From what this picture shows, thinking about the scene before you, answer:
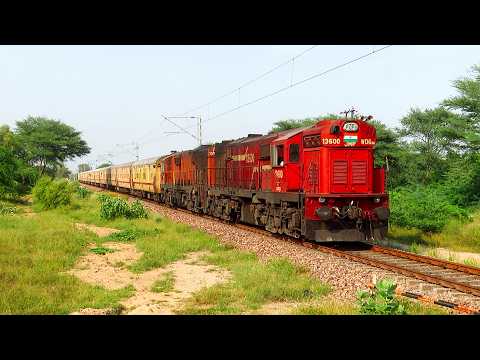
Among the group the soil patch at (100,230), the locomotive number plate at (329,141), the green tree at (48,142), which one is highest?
the green tree at (48,142)

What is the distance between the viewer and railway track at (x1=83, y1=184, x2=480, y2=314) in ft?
29.9

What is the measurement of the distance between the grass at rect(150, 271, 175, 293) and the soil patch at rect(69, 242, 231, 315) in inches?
3.3

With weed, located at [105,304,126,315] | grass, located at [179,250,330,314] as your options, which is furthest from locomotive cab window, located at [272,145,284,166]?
weed, located at [105,304,126,315]

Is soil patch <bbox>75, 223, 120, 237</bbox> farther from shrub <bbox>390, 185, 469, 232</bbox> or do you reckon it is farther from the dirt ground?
shrub <bbox>390, 185, 469, 232</bbox>

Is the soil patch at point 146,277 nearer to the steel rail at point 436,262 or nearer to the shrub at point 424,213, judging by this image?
the steel rail at point 436,262

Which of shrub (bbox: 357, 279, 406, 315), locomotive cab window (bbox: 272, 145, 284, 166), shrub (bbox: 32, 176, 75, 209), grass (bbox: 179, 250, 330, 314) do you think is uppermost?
locomotive cab window (bbox: 272, 145, 284, 166)

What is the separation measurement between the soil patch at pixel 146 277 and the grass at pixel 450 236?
886cm

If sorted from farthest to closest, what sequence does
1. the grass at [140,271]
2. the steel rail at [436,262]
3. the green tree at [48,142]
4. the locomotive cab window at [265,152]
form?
1. the green tree at [48,142]
2. the locomotive cab window at [265,152]
3. the steel rail at [436,262]
4. the grass at [140,271]

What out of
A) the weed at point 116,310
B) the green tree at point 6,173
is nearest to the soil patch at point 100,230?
the weed at point 116,310

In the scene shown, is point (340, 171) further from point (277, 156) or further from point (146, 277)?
point (146, 277)

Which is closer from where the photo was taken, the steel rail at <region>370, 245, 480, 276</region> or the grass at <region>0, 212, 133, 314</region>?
the grass at <region>0, 212, 133, 314</region>

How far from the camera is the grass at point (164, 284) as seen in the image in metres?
10.1
